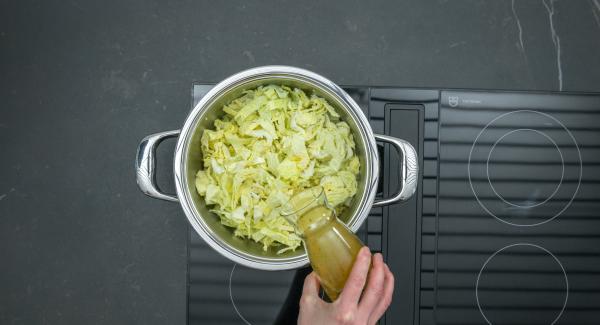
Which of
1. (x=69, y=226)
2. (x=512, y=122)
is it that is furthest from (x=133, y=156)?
(x=512, y=122)

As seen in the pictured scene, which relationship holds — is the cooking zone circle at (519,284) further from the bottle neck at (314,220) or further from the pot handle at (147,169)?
the pot handle at (147,169)

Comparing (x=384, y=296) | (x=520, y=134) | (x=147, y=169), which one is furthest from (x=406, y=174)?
(x=147, y=169)

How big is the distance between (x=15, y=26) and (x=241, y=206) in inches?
30.0

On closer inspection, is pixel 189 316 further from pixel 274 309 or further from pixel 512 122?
pixel 512 122

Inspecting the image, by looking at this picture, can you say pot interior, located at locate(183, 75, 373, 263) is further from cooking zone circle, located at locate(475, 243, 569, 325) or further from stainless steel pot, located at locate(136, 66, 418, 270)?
cooking zone circle, located at locate(475, 243, 569, 325)

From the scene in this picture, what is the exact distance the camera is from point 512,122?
1.01m

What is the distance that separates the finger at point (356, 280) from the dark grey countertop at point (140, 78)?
552 millimetres

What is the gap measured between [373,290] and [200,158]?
42cm

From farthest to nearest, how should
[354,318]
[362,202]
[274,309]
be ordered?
[274,309] → [362,202] → [354,318]

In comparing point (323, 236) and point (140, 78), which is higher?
point (140, 78)

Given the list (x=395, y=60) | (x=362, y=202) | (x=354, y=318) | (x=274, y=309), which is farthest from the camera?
(x=395, y=60)

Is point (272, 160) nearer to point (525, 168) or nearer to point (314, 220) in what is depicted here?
point (314, 220)

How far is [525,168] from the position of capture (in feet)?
3.33

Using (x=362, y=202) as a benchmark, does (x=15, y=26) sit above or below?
above
